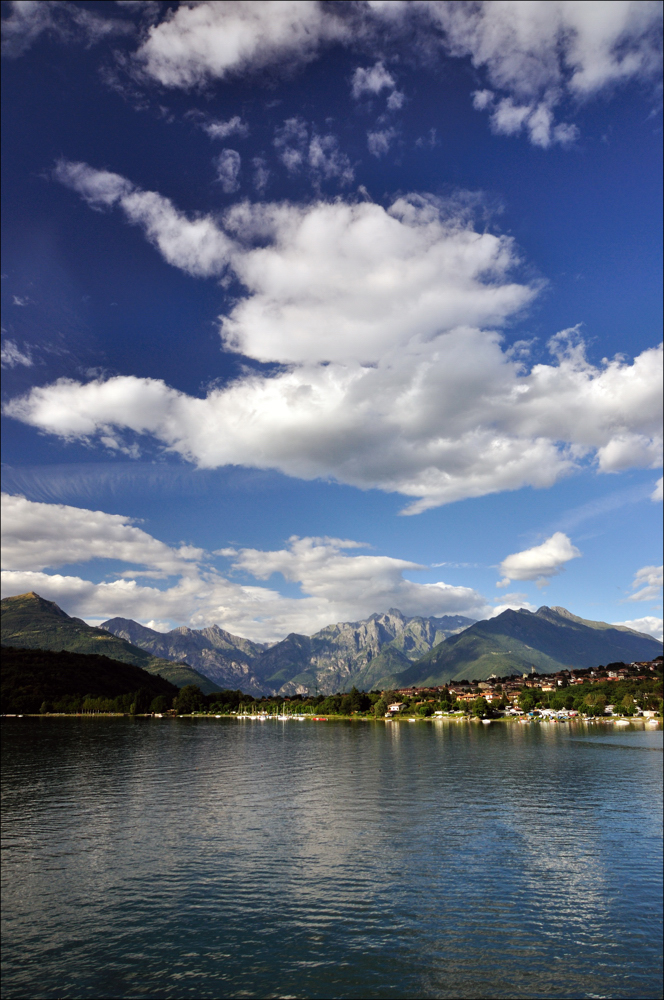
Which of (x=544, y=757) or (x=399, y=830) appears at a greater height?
(x=399, y=830)

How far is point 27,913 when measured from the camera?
44.1m

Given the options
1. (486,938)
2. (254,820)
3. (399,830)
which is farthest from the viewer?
(254,820)

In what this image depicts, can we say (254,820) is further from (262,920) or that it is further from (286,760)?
(286,760)

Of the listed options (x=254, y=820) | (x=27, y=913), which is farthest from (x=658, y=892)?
(x=27, y=913)

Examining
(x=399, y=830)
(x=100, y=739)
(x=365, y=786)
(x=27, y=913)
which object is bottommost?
(x=100, y=739)

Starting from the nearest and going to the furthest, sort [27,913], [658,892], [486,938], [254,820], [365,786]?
1. [486,938]
2. [27,913]
3. [658,892]
4. [254,820]
5. [365,786]

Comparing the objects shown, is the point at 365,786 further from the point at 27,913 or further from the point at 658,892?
the point at 27,913

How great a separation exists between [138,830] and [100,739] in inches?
5815

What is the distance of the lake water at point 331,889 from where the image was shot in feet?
115

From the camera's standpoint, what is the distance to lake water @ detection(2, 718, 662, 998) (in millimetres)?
35125

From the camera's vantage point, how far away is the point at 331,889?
48.4m

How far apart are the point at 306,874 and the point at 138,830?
2741cm

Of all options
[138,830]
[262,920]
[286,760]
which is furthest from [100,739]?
[262,920]

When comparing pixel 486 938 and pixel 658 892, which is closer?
pixel 486 938
